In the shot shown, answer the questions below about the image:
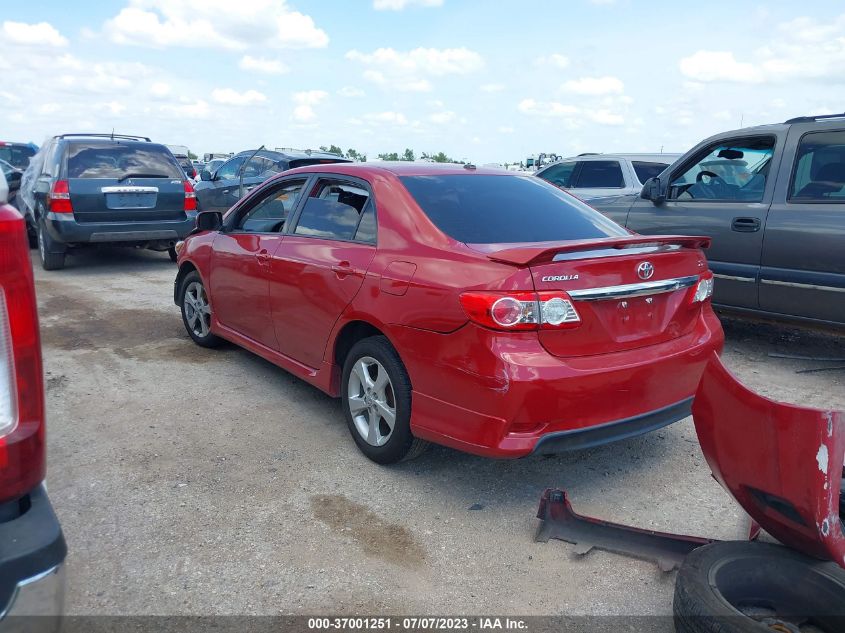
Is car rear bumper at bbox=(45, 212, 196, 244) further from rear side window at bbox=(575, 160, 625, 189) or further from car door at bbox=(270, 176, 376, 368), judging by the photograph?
car door at bbox=(270, 176, 376, 368)

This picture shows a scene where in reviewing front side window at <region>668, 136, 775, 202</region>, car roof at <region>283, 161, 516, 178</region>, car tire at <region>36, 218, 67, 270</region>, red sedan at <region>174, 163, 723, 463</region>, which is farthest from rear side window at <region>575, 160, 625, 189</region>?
car tire at <region>36, 218, 67, 270</region>

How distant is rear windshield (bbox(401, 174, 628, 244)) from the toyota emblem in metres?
0.54

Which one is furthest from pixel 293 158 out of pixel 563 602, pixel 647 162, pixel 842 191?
pixel 563 602

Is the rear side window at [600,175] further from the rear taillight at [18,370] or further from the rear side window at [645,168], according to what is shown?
the rear taillight at [18,370]

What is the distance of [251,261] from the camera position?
15.5 feet

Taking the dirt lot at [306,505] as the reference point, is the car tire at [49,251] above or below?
above

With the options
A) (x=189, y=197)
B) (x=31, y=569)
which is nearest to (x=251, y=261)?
(x=31, y=569)

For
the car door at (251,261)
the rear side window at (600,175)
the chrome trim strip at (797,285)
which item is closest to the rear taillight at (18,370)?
the car door at (251,261)

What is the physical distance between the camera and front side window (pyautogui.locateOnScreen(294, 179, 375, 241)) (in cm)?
395

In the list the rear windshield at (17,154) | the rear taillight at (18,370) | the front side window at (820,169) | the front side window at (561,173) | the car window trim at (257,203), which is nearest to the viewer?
the rear taillight at (18,370)

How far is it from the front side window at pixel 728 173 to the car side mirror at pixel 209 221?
3.82m

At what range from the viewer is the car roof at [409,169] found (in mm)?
3988

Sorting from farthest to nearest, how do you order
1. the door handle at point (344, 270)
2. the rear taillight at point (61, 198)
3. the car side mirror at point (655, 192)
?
the rear taillight at point (61, 198) → the car side mirror at point (655, 192) → the door handle at point (344, 270)

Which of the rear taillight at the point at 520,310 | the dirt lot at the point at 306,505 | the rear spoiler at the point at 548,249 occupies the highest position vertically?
the rear spoiler at the point at 548,249
